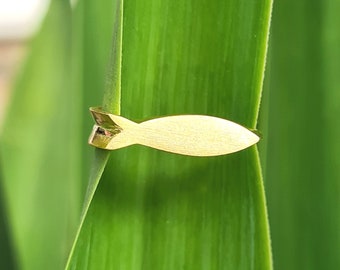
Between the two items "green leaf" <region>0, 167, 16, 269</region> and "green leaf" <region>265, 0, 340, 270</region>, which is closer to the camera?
"green leaf" <region>265, 0, 340, 270</region>

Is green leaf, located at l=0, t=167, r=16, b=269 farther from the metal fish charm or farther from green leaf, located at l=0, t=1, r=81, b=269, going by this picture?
the metal fish charm

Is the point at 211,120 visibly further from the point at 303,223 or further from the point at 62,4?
the point at 62,4

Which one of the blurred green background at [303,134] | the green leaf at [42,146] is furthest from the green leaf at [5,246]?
the blurred green background at [303,134]

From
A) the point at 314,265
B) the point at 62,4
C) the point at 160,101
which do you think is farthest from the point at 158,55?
the point at 62,4

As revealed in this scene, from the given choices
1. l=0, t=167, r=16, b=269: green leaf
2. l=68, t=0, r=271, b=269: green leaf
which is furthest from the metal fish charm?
l=0, t=167, r=16, b=269: green leaf

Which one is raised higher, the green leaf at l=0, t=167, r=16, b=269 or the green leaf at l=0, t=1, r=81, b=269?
the green leaf at l=0, t=1, r=81, b=269

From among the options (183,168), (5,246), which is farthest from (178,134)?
(5,246)

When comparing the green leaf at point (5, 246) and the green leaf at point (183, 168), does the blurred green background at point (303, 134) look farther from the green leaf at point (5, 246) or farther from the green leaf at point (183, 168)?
the green leaf at point (5, 246)
